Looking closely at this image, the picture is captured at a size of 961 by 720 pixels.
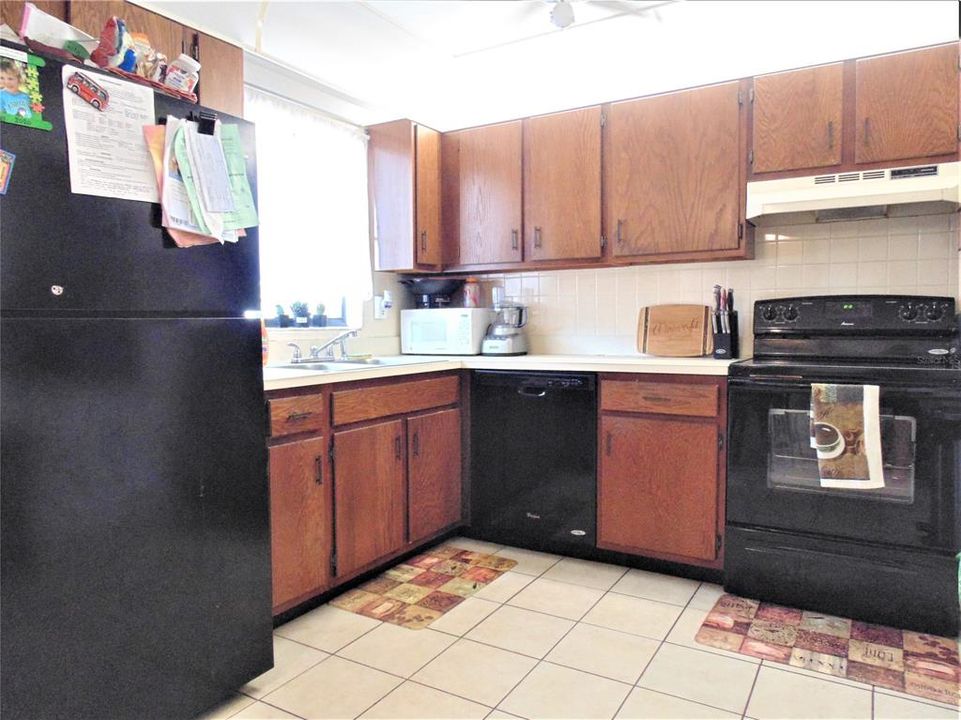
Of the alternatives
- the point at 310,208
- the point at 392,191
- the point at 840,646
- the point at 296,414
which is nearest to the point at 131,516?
the point at 296,414

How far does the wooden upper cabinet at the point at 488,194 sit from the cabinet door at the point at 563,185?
0.20ft

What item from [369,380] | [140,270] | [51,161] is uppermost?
[51,161]

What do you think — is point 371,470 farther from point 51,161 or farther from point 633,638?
point 51,161

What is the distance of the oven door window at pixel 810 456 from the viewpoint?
7.22 ft

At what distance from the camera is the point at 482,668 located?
201 cm

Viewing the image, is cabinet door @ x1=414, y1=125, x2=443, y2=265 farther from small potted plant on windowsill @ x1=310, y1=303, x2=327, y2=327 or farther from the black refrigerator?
the black refrigerator

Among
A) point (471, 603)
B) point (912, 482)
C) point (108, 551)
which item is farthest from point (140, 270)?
point (912, 482)

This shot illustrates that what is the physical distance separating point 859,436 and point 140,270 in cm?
230

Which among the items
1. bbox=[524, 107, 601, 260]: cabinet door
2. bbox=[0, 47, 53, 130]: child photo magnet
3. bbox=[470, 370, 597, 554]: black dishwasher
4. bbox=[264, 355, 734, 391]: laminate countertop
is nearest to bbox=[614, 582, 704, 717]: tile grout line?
bbox=[470, 370, 597, 554]: black dishwasher

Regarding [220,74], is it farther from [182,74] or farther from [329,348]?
[329,348]

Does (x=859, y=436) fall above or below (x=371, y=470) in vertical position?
above

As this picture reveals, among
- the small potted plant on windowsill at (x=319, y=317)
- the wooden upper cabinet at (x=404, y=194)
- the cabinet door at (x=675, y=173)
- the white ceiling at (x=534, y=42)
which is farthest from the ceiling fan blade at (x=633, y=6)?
the small potted plant on windowsill at (x=319, y=317)

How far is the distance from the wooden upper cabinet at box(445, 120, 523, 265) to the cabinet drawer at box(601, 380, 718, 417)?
96 cm

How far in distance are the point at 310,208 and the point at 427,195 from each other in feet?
2.09
